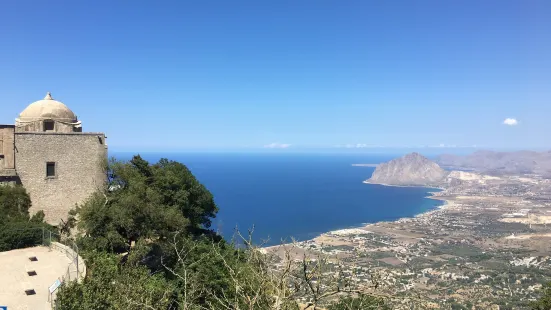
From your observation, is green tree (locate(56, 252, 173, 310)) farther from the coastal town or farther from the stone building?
the stone building

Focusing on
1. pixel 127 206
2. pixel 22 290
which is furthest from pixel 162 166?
pixel 22 290

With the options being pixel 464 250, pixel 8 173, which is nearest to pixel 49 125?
pixel 8 173

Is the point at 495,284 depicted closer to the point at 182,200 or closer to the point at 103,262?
the point at 182,200

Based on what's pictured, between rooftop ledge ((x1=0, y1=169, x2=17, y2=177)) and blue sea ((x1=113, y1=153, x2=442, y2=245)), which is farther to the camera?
blue sea ((x1=113, y1=153, x2=442, y2=245))

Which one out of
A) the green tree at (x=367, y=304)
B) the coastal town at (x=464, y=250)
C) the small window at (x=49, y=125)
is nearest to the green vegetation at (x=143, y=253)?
the green tree at (x=367, y=304)

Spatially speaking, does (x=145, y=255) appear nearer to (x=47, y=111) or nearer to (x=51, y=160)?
(x=51, y=160)

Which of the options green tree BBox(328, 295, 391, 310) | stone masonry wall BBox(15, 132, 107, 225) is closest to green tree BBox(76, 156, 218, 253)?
stone masonry wall BBox(15, 132, 107, 225)
